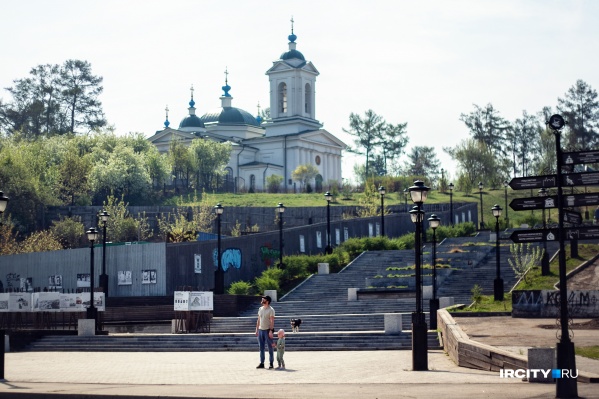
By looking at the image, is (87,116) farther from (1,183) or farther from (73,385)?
(73,385)

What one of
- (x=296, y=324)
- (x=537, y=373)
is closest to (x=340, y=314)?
(x=296, y=324)

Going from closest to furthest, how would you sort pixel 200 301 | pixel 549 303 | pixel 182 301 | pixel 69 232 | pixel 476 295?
pixel 549 303
pixel 182 301
pixel 200 301
pixel 476 295
pixel 69 232

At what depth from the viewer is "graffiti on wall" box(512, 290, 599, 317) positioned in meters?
34.0

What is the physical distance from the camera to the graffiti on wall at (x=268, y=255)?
51.8 meters

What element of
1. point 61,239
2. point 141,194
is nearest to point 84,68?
point 141,194

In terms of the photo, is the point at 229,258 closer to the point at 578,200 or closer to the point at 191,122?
the point at 578,200

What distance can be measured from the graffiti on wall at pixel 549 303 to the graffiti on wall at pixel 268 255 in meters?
19.9

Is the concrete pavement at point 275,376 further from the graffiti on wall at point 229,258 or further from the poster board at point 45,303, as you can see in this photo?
the graffiti on wall at point 229,258

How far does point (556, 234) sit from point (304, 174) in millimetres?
85905

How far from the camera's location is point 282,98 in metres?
112

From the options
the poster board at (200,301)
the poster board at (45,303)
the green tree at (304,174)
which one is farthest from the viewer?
the green tree at (304,174)

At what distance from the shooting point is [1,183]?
67062 mm

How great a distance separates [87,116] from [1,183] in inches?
1513

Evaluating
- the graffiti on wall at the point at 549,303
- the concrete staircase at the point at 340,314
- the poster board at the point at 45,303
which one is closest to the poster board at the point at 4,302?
the poster board at the point at 45,303
